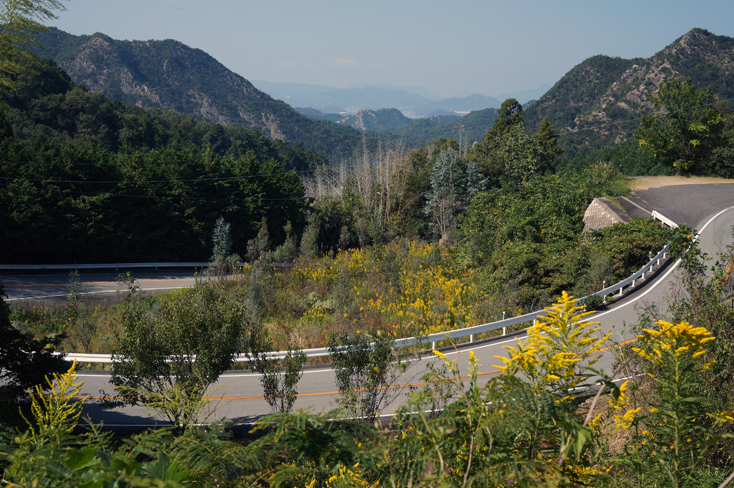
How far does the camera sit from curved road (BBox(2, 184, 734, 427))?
877 cm

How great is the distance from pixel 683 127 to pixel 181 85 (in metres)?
128

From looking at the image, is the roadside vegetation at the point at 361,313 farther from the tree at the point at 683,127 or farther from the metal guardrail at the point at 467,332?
the metal guardrail at the point at 467,332

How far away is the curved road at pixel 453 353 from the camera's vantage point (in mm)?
8766

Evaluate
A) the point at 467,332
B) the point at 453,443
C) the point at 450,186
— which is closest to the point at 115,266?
the point at 467,332

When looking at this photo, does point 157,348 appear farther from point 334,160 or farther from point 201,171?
point 334,160

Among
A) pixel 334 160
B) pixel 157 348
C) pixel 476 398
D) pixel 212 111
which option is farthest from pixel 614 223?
pixel 212 111

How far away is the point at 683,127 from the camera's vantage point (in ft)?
89.2

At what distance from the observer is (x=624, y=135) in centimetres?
7919

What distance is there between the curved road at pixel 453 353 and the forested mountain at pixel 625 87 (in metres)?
66.6

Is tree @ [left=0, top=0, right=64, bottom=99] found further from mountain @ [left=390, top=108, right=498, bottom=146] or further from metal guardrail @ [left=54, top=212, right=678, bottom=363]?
mountain @ [left=390, top=108, right=498, bottom=146]

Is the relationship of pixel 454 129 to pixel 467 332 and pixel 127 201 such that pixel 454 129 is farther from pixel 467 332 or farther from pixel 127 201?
pixel 467 332

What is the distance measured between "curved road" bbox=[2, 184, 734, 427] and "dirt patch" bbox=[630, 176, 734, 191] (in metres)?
2.76

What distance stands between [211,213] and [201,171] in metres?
2.92

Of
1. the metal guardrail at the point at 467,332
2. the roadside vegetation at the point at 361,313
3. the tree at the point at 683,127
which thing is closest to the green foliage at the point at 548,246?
the roadside vegetation at the point at 361,313
